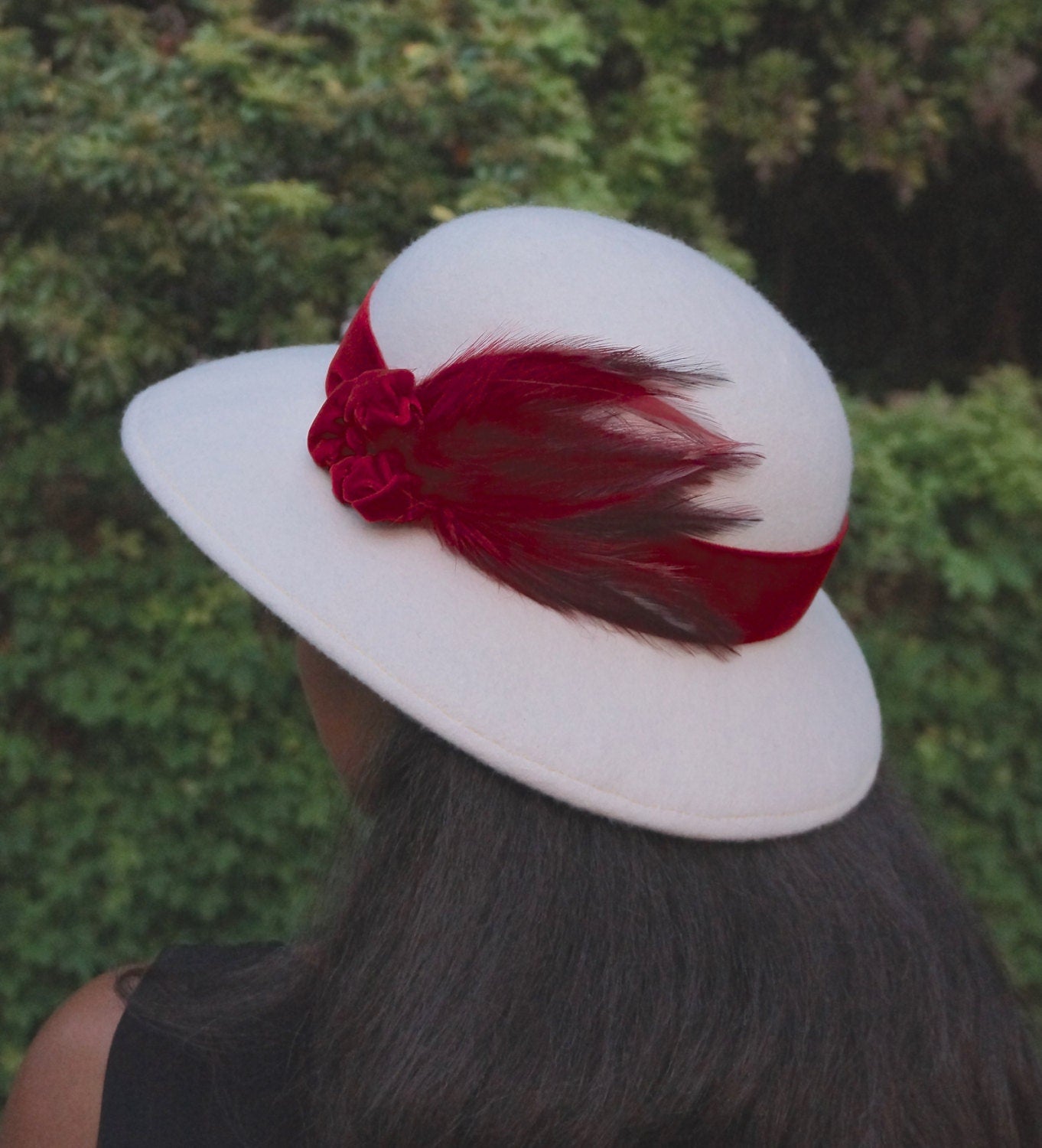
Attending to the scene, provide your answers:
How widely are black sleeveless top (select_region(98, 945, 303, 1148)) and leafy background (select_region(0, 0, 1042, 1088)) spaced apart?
64.8 inches

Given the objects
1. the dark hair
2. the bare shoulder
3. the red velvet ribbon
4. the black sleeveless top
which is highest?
the red velvet ribbon

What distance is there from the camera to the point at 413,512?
40.8 inches

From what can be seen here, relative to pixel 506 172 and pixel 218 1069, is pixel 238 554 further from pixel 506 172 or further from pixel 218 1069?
pixel 506 172

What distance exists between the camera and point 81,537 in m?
2.72

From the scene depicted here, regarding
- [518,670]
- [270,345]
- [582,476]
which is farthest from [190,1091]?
[270,345]

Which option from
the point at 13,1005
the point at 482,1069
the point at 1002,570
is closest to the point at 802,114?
the point at 1002,570

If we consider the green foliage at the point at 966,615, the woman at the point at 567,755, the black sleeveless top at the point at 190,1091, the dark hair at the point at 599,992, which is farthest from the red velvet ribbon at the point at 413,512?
the green foliage at the point at 966,615

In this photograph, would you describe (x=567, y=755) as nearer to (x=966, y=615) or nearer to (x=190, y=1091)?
(x=190, y=1091)

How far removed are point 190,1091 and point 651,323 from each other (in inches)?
35.3

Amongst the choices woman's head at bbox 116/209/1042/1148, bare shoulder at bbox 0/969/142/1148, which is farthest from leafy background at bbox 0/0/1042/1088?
woman's head at bbox 116/209/1042/1148

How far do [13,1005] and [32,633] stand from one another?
943mm

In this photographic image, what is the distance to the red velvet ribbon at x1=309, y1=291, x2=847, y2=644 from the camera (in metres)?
1.02

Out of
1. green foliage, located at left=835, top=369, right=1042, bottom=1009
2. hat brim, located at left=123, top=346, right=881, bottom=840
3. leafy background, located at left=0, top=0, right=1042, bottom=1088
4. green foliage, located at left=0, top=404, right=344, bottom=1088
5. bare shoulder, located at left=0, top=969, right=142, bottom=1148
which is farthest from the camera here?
green foliage, located at left=835, top=369, right=1042, bottom=1009

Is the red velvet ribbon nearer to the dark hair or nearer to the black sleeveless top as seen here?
the dark hair
